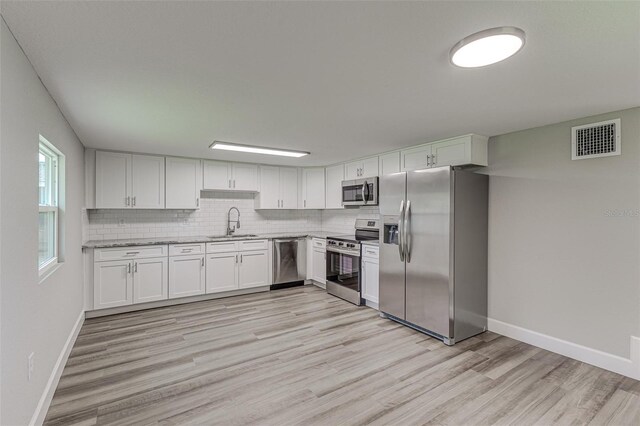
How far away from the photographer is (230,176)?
17.5 ft

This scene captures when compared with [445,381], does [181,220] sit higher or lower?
higher

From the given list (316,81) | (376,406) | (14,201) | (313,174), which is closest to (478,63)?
(316,81)

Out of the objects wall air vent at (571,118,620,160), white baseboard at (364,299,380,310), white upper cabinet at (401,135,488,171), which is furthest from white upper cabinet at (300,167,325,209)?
wall air vent at (571,118,620,160)

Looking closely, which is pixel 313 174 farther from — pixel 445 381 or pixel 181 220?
pixel 445 381

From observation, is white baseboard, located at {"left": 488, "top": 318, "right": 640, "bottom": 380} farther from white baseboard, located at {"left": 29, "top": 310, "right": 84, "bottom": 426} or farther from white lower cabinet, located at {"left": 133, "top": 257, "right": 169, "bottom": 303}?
white lower cabinet, located at {"left": 133, "top": 257, "right": 169, "bottom": 303}

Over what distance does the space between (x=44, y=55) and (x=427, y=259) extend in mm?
3524

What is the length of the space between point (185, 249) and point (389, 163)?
328 centimetres

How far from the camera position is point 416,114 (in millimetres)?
2768

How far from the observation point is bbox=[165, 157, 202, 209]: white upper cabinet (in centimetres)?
482

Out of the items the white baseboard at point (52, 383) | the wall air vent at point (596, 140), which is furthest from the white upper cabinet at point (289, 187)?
the wall air vent at point (596, 140)

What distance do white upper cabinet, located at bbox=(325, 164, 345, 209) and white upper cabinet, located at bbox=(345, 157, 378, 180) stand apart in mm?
193

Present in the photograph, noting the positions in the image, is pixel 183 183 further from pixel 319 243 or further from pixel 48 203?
pixel 319 243

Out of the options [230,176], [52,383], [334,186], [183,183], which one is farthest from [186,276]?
[334,186]

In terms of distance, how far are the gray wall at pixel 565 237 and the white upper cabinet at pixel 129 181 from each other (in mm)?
→ 4607
